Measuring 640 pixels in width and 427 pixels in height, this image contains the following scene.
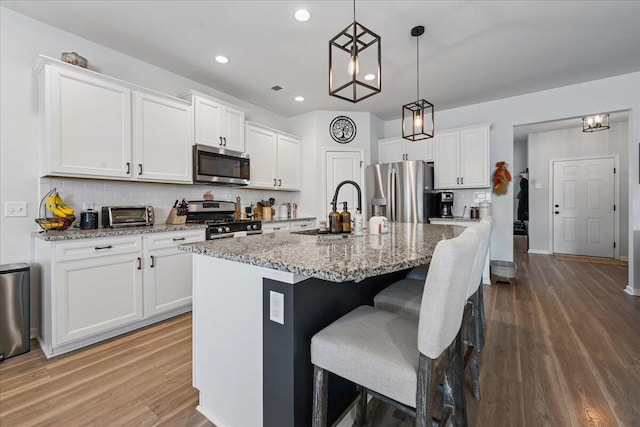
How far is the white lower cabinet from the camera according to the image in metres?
2.06

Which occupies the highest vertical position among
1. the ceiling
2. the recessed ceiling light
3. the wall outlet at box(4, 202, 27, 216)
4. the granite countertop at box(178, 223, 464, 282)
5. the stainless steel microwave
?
the ceiling

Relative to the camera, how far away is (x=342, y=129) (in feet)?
15.4

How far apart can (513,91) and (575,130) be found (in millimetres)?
3019

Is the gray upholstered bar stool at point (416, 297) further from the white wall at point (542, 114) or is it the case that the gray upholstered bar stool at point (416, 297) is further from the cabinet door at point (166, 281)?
the white wall at point (542, 114)

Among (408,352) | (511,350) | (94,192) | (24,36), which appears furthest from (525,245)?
(24,36)

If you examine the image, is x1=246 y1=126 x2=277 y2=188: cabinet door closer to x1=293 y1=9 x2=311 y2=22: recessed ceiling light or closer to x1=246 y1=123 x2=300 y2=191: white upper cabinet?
x1=246 y1=123 x2=300 y2=191: white upper cabinet

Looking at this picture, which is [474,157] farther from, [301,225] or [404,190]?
[301,225]

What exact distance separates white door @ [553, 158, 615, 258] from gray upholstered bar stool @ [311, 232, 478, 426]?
6.45 meters

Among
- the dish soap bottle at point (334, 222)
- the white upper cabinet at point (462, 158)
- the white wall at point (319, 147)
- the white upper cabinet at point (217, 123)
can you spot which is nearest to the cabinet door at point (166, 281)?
the white upper cabinet at point (217, 123)

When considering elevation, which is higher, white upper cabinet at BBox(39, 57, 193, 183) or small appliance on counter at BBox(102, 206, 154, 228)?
white upper cabinet at BBox(39, 57, 193, 183)

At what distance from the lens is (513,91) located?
3.87 m

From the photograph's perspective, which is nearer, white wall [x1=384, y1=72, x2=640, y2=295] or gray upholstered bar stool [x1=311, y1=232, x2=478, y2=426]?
gray upholstered bar stool [x1=311, y1=232, x2=478, y2=426]

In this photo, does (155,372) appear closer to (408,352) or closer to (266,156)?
(408,352)

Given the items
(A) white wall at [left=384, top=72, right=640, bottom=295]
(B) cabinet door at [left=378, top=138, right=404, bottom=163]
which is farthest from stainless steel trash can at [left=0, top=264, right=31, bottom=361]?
(A) white wall at [left=384, top=72, right=640, bottom=295]
